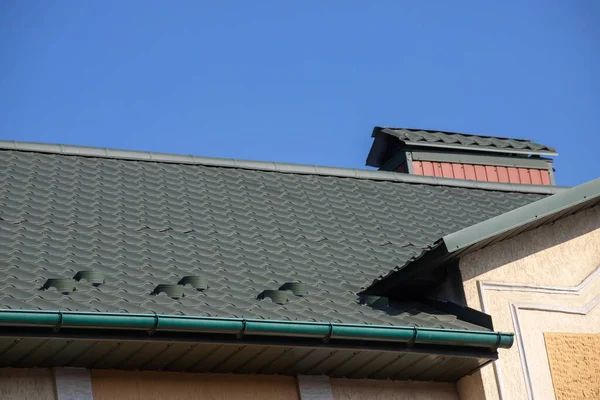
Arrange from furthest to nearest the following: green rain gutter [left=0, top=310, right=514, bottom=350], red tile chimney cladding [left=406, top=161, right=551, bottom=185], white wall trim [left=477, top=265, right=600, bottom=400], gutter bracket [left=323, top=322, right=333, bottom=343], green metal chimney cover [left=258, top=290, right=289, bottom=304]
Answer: red tile chimney cladding [left=406, top=161, right=551, bottom=185] → white wall trim [left=477, top=265, right=600, bottom=400] → green metal chimney cover [left=258, top=290, right=289, bottom=304] → gutter bracket [left=323, top=322, right=333, bottom=343] → green rain gutter [left=0, top=310, right=514, bottom=350]

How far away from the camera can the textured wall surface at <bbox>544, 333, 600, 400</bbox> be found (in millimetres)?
13070

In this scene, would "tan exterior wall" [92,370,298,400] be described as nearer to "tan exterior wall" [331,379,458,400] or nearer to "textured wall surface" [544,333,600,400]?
"tan exterior wall" [331,379,458,400]

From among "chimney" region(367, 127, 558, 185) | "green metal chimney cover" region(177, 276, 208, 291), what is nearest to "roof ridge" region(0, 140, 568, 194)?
"chimney" region(367, 127, 558, 185)

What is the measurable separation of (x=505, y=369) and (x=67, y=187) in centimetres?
550

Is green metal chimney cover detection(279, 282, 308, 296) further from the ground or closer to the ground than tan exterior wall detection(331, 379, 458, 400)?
further from the ground

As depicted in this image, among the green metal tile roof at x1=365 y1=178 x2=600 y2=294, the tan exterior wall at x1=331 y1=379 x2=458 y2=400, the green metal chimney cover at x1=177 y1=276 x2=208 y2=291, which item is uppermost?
the green metal tile roof at x1=365 y1=178 x2=600 y2=294

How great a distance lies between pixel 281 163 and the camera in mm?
16953

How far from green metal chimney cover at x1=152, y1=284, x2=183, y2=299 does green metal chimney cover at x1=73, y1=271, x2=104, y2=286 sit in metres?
0.53

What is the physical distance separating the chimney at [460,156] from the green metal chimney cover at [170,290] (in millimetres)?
7831

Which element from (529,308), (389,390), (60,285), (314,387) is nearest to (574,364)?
(529,308)

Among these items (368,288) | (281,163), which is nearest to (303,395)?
(368,288)

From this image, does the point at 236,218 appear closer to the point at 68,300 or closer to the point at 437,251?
the point at 437,251

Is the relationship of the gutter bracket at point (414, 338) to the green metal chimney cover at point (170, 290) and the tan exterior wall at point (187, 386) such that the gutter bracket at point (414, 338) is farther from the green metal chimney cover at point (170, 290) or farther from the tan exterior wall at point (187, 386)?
the green metal chimney cover at point (170, 290)

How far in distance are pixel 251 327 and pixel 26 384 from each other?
2022mm
